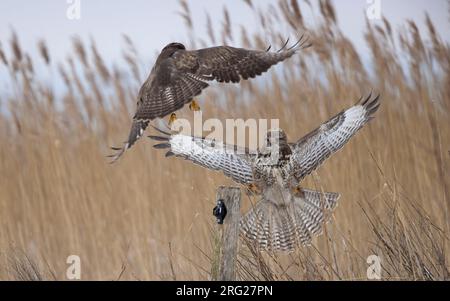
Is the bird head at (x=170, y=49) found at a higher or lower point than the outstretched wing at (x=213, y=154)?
higher

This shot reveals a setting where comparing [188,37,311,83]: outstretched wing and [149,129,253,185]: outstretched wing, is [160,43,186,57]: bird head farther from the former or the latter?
[149,129,253,185]: outstretched wing

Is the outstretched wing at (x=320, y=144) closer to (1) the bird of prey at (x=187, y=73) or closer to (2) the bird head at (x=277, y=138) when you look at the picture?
(2) the bird head at (x=277, y=138)

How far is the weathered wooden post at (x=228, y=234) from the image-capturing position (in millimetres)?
3068

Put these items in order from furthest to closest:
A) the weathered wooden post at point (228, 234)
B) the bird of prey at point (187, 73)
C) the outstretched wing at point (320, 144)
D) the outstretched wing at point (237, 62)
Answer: the outstretched wing at point (237, 62), the bird of prey at point (187, 73), the outstretched wing at point (320, 144), the weathered wooden post at point (228, 234)

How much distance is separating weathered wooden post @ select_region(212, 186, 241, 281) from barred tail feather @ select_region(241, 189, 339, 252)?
501mm

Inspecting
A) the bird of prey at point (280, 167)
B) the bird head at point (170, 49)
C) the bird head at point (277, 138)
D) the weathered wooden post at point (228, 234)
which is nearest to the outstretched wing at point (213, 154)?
the bird of prey at point (280, 167)

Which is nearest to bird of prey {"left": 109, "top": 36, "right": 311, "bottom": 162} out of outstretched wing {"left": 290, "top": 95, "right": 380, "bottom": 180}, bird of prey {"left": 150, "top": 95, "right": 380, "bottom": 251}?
bird of prey {"left": 150, "top": 95, "right": 380, "bottom": 251}

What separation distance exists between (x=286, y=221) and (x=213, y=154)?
0.50m

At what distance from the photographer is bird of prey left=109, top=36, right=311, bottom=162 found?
3795mm

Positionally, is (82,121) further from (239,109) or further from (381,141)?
(381,141)

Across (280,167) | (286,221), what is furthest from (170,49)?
(286,221)

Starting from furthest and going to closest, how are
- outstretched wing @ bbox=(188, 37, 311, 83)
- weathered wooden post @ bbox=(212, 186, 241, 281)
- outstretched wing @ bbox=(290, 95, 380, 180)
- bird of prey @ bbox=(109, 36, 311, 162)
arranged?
outstretched wing @ bbox=(188, 37, 311, 83) → bird of prey @ bbox=(109, 36, 311, 162) → outstretched wing @ bbox=(290, 95, 380, 180) → weathered wooden post @ bbox=(212, 186, 241, 281)

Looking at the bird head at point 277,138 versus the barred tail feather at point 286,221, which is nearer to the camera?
the bird head at point 277,138

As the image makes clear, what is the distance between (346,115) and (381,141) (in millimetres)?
1386
